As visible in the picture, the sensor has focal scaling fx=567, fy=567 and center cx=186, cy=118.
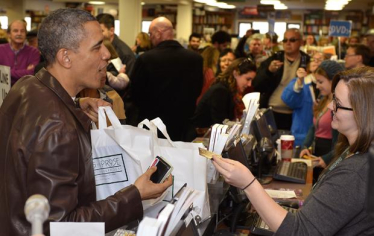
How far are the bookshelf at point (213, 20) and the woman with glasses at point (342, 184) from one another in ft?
68.4

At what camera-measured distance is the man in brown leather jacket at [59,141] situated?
67.1 inches

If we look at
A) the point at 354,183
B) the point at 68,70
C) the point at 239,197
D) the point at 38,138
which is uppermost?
the point at 68,70

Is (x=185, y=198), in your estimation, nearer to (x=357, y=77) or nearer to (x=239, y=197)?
(x=357, y=77)

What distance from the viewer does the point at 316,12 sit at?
2278 cm

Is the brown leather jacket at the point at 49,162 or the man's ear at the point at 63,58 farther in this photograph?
the man's ear at the point at 63,58

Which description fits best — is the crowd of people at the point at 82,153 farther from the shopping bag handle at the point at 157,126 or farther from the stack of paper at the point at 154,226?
the stack of paper at the point at 154,226

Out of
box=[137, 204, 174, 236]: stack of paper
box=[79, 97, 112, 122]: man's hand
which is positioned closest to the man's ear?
box=[79, 97, 112, 122]: man's hand

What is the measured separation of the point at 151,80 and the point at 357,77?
3.23 meters

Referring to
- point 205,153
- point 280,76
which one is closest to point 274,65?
point 280,76

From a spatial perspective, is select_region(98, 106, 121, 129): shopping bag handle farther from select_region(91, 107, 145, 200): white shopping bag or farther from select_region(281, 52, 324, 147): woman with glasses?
select_region(281, 52, 324, 147): woman with glasses

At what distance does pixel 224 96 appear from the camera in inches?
185

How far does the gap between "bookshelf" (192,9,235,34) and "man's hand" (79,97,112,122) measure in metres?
20.5

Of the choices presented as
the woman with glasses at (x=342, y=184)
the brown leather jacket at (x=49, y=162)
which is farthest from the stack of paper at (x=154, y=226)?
the woman with glasses at (x=342, y=184)

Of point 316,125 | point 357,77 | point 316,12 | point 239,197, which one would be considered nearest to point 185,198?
point 357,77
